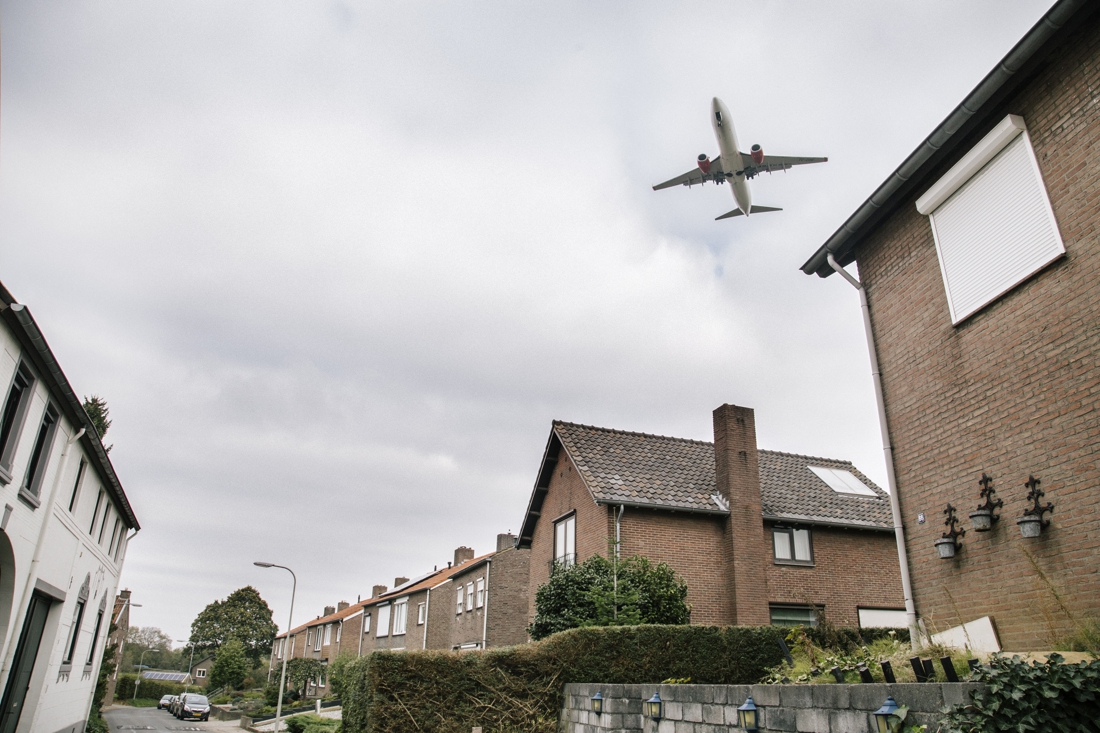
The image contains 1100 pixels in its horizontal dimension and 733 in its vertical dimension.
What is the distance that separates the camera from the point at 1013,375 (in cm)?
812

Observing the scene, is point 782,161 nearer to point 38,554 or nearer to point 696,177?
point 696,177

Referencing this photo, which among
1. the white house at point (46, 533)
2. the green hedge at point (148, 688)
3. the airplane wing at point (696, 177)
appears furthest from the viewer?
the green hedge at point (148, 688)

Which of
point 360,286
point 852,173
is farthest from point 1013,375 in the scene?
point 360,286

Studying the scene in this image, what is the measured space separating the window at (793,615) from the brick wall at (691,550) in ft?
4.94

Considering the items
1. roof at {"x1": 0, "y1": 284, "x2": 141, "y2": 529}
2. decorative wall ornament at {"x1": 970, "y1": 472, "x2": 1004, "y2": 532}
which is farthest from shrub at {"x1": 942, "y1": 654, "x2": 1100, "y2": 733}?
roof at {"x1": 0, "y1": 284, "x2": 141, "y2": 529}

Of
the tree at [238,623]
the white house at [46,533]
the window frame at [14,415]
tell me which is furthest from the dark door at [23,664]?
the tree at [238,623]

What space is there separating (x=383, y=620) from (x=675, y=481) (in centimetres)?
3163

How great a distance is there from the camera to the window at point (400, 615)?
41.4m

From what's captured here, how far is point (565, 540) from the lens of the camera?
21312mm

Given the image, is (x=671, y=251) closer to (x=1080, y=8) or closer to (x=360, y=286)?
(x=360, y=286)

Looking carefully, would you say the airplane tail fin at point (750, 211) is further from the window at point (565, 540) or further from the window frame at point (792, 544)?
the window at point (565, 540)

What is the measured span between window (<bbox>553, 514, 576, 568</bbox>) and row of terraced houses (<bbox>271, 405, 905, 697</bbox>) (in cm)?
5

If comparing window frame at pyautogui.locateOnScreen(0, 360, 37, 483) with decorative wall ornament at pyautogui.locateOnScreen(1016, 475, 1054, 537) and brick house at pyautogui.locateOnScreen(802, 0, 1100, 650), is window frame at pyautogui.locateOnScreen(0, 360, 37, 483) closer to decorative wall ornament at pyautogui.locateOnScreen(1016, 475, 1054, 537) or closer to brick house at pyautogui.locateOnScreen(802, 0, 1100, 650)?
brick house at pyautogui.locateOnScreen(802, 0, 1100, 650)

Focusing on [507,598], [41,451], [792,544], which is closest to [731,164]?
[792,544]
